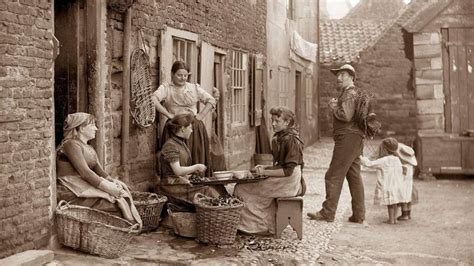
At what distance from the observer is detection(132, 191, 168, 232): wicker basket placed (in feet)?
20.2


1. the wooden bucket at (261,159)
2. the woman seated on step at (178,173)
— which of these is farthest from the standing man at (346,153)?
the wooden bucket at (261,159)

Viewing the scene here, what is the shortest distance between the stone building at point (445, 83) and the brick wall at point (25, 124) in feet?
26.9

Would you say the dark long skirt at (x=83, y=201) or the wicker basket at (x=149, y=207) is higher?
the dark long skirt at (x=83, y=201)

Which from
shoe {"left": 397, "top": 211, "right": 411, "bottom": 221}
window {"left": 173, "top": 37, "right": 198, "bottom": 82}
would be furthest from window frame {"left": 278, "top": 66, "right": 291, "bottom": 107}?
shoe {"left": 397, "top": 211, "right": 411, "bottom": 221}

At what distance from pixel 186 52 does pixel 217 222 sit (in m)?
3.69

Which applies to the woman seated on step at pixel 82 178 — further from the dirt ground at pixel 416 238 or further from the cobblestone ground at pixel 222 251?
the dirt ground at pixel 416 238

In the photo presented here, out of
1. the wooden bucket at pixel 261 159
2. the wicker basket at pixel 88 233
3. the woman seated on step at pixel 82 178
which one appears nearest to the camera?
the wicker basket at pixel 88 233

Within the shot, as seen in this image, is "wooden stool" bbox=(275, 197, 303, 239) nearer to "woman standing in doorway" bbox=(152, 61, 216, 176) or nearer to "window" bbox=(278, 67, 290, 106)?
"woman standing in doorway" bbox=(152, 61, 216, 176)

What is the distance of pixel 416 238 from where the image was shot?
264 inches

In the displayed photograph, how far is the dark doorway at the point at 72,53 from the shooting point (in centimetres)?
620

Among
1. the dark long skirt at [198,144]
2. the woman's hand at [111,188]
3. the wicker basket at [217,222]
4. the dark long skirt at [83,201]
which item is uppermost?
the dark long skirt at [198,144]

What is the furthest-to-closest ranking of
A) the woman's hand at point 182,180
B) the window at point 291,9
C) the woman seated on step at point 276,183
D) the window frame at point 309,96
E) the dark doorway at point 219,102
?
the window frame at point 309,96 < the window at point 291,9 < the dark doorway at point 219,102 < the woman's hand at point 182,180 < the woman seated on step at point 276,183

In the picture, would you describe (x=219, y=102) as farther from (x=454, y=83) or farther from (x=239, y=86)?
(x=454, y=83)

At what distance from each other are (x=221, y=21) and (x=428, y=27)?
4.29 metres
